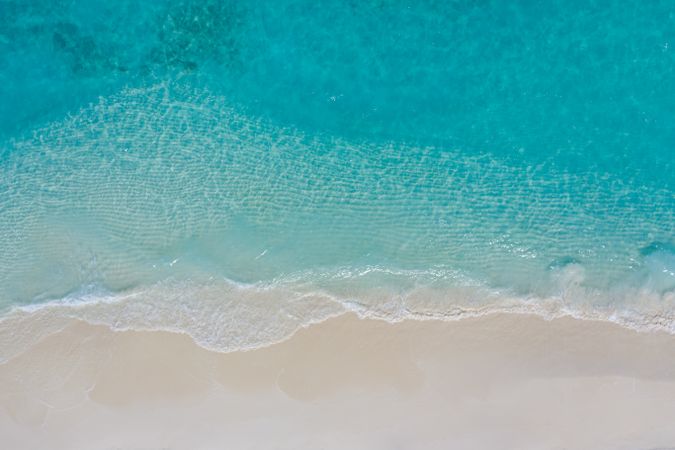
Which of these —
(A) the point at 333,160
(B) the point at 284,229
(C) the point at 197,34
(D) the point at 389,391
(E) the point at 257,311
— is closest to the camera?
(D) the point at 389,391

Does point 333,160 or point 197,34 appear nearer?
point 333,160

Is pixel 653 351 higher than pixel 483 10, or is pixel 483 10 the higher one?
pixel 483 10

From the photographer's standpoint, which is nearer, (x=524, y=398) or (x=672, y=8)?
(x=524, y=398)

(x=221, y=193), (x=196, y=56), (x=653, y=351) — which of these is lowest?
(x=653, y=351)

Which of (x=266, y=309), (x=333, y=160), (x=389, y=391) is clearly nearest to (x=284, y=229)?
(x=266, y=309)

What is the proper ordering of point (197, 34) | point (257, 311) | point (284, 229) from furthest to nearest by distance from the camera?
point (197, 34)
point (284, 229)
point (257, 311)

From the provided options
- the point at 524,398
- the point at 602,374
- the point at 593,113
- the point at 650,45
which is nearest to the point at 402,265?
the point at 524,398

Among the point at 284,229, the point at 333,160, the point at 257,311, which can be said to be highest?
the point at 333,160

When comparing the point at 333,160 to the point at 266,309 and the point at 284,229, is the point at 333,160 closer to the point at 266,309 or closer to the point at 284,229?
the point at 284,229

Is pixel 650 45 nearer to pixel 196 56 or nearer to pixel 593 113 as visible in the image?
pixel 593 113
